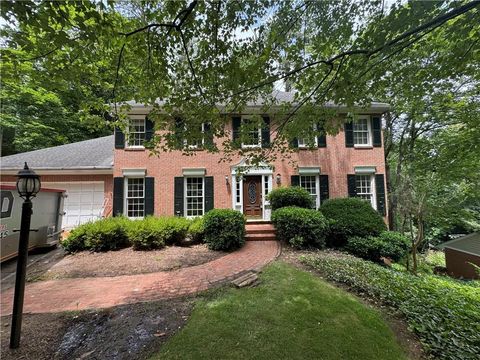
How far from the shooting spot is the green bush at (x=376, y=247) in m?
7.80

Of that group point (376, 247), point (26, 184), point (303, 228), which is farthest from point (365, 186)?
point (26, 184)

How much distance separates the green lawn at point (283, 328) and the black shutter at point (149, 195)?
7049 mm

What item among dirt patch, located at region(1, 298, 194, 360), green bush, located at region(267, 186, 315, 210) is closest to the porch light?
green bush, located at region(267, 186, 315, 210)

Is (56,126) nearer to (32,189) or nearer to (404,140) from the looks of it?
(32,189)

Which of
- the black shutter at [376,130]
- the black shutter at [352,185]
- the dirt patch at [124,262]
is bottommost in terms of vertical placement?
the dirt patch at [124,262]

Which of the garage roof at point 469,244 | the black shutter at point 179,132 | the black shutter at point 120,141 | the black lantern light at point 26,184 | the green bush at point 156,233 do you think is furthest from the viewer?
the garage roof at point 469,244

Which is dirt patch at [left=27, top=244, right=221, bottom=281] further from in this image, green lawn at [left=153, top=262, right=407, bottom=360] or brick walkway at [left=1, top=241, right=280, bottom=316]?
green lawn at [left=153, top=262, right=407, bottom=360]

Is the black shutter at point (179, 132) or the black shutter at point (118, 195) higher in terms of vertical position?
the black shutter at point (179, 132)

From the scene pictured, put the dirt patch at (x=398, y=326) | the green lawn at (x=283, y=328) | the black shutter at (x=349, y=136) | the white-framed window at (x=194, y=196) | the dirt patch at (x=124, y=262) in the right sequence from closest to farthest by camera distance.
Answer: the green lawn at (x=283, y=328) < the dirt patch at (x=398, y=326) < the dirt patch at (x=124, y=262) < the white-framed window at (x=194, y=196) < the black shutter at (x=349, y=136)


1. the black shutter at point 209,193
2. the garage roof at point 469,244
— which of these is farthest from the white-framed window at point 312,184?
the garage roof at point 469,244

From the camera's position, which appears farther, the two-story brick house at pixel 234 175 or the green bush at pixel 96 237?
the two-story brick house at pixel 234 175

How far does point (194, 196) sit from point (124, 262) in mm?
4754

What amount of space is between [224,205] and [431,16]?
8788 mm

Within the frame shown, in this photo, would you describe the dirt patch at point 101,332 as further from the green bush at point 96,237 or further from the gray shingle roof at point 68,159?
the gray shingle roof at point 68,159
